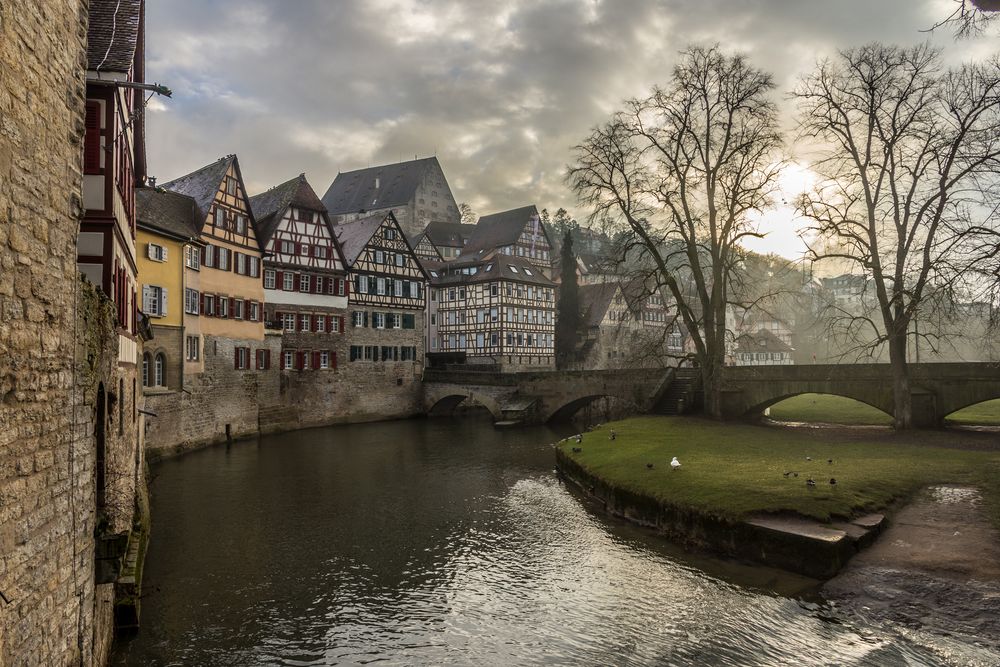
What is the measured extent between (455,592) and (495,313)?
38.3m

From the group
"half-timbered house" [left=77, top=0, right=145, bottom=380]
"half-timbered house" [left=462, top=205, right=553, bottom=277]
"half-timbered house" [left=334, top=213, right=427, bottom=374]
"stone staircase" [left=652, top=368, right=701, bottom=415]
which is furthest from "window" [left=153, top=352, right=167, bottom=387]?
"half-timbered house" [left=462, top=205, right=553, bottom=277]

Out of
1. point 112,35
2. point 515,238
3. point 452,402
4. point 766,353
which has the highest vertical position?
point 515,238

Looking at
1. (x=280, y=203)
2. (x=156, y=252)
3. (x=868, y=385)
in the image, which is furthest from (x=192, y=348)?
(x=868, y=385)

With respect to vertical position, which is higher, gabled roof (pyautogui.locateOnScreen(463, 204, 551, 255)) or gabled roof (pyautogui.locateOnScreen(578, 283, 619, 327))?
gabled roof (pyautogui.locateOnScreen(463, 204, 551, 255))

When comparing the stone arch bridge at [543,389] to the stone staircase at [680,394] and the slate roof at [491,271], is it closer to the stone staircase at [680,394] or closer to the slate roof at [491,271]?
the stone staircase at [680,394]

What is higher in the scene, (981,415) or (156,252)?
(156,252)

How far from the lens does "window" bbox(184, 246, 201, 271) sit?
25.8 m

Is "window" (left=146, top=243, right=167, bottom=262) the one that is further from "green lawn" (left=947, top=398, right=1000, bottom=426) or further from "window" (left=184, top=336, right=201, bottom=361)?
"green lawn" (left=947, top=398, right=1000, bottom=426)

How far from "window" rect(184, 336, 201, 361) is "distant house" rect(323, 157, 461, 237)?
47.6 m

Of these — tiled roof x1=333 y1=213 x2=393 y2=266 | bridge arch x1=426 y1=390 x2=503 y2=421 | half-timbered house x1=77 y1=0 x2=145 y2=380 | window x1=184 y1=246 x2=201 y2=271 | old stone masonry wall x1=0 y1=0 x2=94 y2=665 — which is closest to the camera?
old stone masonry wall x1=0 y1=0 x2=94 y2=665

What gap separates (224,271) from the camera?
95.1ft

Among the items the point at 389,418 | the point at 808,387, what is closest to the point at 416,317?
the point at 389,418

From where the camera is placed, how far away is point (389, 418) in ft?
132

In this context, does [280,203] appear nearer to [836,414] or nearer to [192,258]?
[192,258]
